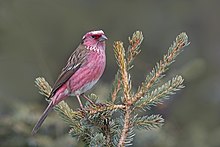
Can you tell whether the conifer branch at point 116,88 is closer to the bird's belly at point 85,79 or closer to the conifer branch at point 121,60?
the conifer branch at point 121,60

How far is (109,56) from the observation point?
363 inches

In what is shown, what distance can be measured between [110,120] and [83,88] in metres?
1.24

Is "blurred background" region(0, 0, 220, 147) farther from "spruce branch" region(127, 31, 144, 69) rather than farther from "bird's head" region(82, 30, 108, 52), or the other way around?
"spruce branch" region(127, 31, 144, 69)

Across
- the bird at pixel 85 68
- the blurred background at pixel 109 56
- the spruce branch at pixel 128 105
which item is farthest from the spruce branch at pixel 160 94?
the blurred background at pixel 109 56

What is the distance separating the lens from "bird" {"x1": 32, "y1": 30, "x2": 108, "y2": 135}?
4359 mm

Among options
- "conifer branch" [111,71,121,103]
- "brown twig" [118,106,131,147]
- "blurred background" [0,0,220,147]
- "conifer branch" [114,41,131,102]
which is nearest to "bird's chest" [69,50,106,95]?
"blurred background" [0,0,220,147]

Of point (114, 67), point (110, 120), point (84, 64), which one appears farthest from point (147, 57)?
point (110, 120)

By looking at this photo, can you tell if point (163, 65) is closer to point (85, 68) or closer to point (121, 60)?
point (121, 60)

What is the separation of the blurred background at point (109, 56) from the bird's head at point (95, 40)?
2.15 ft

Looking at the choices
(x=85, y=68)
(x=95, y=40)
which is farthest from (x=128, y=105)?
(x=85, y=68)

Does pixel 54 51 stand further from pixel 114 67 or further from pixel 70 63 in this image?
pixel 70 63

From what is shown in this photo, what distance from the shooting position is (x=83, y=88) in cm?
445

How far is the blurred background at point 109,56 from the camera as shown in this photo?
4.88 metres

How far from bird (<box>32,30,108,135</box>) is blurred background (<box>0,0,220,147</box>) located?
1.19ft
